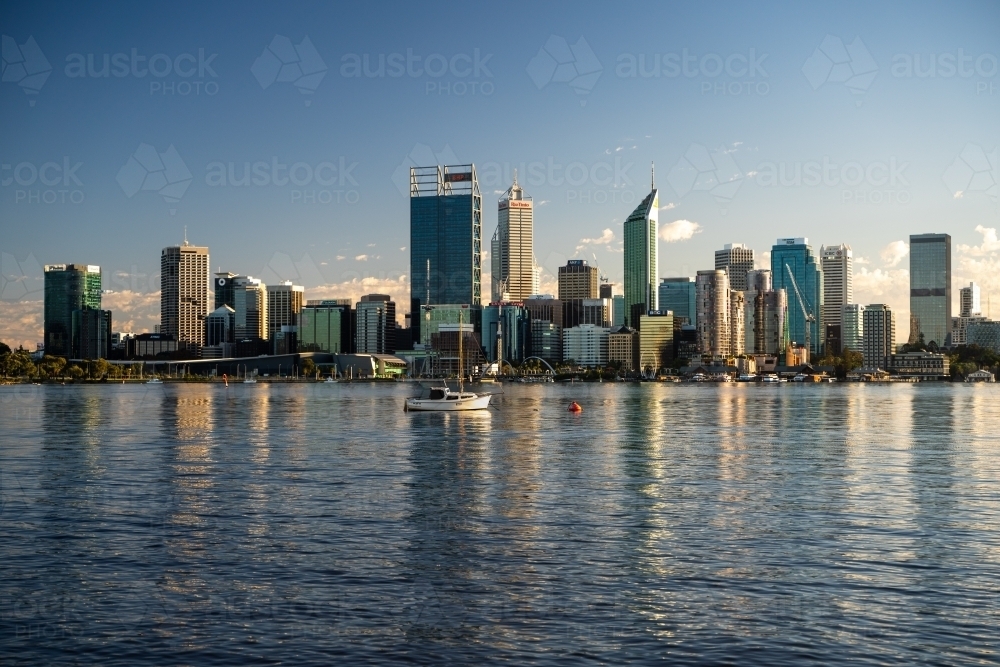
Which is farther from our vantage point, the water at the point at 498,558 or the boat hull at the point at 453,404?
the boat hull at the point at 453,404

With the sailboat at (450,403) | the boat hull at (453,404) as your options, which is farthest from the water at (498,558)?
the sailboat at (450,403)

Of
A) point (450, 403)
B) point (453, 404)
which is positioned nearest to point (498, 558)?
point (453, 404)

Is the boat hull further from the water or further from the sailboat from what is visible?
the water

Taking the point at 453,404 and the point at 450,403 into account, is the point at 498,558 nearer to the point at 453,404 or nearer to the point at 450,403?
the point at 453,404

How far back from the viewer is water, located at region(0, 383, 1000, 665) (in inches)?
922

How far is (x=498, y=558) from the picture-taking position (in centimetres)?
3188

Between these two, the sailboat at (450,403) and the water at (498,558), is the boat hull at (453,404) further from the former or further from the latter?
the water at (498,558)

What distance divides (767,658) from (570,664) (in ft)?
13.9

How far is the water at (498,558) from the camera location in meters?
23.4

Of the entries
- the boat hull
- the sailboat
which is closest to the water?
the boat hull

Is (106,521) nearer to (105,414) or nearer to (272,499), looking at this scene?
(272,499)

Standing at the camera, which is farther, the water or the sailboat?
the sailboat

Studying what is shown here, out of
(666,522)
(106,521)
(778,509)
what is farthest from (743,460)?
(106,521)

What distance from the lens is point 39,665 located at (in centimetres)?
2206
